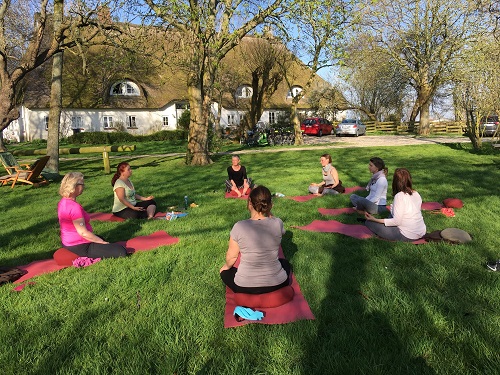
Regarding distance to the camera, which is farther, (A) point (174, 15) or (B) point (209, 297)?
(A) point (174, 15)

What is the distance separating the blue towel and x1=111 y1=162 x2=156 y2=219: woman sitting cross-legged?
456cm

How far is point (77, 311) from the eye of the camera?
373cm

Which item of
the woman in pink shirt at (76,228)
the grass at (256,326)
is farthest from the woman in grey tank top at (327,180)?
the woman in pink shirt at (76,228)

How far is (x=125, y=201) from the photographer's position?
737 cm

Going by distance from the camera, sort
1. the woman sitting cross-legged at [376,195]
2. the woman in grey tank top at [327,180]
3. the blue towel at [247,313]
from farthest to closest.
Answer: the woman in grey tank top at [327,180], the woman sitting cross-legged at [376,195], the blue towel at [247,313]

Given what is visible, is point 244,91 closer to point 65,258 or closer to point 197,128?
point 197,128

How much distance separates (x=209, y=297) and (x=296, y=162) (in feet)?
44.1

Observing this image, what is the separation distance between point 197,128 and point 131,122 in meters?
26.2

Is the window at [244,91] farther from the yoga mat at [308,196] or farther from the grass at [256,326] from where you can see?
the grass at [256,326]

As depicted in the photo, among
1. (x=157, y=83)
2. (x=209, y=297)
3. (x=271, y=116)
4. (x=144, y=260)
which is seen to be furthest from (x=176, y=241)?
(x=271, y=116)

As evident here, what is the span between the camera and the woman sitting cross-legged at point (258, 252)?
3635 mm

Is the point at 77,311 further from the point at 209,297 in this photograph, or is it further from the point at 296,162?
the point at 296,162

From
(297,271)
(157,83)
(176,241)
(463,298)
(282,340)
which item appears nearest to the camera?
(282,340)

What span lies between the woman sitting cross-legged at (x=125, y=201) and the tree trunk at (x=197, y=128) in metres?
9.01
